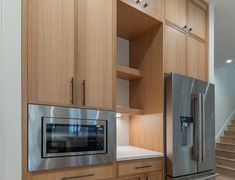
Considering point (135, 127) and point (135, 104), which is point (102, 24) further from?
point (135, 127)

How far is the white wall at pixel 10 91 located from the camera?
1.30 m

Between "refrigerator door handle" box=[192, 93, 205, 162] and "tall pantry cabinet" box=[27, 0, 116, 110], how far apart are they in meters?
1.17

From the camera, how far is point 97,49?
73.2 inches

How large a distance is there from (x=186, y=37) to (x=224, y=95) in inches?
208

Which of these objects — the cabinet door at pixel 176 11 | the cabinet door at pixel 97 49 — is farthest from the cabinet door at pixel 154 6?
the cabinet door at pixel 97 49

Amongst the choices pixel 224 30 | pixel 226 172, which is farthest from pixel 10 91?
pixel 226 172

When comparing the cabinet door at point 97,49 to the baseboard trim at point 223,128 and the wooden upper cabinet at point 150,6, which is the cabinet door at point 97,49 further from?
the baseboard trim at point 223,128

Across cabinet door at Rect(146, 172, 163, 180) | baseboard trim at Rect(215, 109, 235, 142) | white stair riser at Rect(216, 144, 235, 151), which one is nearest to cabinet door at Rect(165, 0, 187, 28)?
cabinet door at Rect(146, 172, 163, 180)

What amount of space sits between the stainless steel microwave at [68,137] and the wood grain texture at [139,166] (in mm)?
154

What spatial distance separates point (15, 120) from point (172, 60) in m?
1.87

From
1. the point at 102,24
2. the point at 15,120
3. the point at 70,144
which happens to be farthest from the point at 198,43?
the point at 15,120

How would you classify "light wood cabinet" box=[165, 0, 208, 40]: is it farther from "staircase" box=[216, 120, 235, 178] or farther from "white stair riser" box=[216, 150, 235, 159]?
"white stair riser" box=[216, 150, 235, 159]

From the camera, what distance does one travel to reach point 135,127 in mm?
2791

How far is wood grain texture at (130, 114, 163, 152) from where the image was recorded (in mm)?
2425
